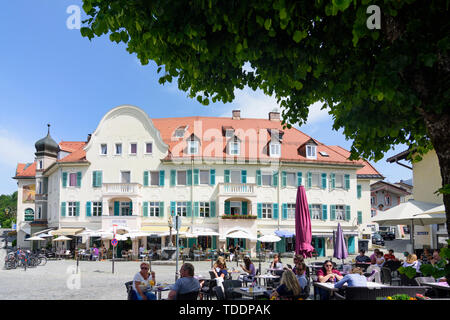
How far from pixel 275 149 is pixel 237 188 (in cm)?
555

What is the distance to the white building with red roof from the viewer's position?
3575cm

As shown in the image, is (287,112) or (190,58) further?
(287,112)

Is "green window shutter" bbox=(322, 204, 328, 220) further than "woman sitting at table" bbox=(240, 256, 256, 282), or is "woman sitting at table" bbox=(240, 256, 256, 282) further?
"green window shutter" bbox=(322, 204, 328, 220)

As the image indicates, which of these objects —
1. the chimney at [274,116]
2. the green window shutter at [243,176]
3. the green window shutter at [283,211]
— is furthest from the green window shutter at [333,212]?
the chimney at [274,116]

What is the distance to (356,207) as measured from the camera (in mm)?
38719

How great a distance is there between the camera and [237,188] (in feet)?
117

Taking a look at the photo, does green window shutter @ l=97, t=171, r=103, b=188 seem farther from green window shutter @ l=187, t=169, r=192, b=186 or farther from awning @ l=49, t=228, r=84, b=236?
green window shutter @ l=187, t=169, r=192, b=186

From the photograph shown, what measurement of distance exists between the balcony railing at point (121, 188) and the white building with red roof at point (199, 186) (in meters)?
0.09

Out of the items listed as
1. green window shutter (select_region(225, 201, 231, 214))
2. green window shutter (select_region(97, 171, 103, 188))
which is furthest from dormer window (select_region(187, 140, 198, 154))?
green window shutter (select_region(97, 171, 103, 188))

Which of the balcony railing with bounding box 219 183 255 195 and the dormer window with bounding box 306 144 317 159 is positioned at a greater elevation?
the dormer window with bounding box 306 144 317 159

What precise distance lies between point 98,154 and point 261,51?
110ft

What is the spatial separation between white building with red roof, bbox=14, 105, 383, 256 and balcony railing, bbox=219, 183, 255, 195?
0.09 m
